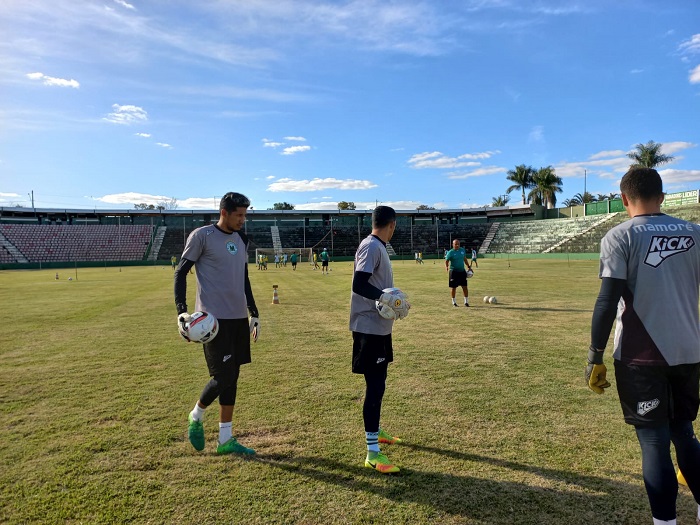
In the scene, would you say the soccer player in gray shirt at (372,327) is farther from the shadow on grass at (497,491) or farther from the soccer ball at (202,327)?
the soccer ball at (202,327)

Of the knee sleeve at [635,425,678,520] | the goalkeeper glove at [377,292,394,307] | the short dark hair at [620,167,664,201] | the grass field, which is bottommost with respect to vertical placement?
the grass field

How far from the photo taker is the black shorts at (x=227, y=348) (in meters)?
4.04

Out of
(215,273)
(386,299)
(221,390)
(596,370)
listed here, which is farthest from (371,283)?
(596,370)

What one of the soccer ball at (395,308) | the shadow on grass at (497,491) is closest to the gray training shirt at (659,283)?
the shadow on grass at (497,491)

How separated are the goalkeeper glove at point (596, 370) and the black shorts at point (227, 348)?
2.94 metres

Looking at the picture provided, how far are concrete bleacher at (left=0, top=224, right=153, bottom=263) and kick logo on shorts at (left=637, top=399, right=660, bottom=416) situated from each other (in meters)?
68.1

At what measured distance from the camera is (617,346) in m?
2.68

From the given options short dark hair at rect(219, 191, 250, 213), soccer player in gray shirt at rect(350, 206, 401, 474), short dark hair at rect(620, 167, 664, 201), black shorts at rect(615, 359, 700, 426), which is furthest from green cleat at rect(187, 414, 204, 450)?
short dark hair at rect(620, 167, 664, 201)

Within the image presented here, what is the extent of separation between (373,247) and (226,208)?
1.50 metres

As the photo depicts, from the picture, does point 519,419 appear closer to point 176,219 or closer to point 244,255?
point 244,255

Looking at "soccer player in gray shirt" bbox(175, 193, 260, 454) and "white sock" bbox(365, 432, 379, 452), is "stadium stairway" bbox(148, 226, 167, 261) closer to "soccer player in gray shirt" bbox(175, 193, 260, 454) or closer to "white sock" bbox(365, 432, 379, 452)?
"soccer player in gray shirt" bbox(175, 193, 260, 454)

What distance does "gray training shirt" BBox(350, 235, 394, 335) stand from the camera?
3.74 meters

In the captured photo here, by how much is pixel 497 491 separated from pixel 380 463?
3.09 ft

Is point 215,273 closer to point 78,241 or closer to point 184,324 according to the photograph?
point 184,324
